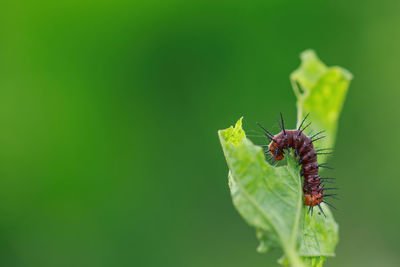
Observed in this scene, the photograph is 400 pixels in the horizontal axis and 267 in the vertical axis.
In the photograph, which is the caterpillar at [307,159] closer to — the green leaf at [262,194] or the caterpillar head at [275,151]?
the caterpillar head at [275,151]

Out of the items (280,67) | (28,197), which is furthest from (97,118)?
(280,67)

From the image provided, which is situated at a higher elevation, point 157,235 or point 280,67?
point 280,67

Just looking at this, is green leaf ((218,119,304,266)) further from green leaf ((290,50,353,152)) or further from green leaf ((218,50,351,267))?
green leaf ((290,50,353,152))

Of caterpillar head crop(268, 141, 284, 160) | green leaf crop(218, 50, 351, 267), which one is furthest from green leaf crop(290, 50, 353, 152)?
caterpillar head crop(268, 141, 284, 160)

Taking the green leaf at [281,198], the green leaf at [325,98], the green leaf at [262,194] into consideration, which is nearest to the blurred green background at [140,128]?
the green leaf at [325,98]

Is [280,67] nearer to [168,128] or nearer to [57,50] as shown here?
[168,128]
